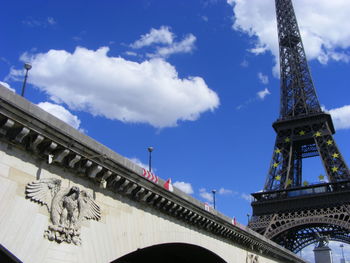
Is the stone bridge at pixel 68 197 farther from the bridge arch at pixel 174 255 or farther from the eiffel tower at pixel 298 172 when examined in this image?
the eiffel tower at pixel 298 172

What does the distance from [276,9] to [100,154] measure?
256 feet

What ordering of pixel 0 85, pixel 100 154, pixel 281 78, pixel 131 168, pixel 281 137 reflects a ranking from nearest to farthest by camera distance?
pixel 0 85 → pixel 100 154 → pixel 131 168 → pixel 281 137 → pixel 281 78

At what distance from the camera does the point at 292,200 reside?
208ft

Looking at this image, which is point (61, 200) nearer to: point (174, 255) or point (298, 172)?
point (174, 255)

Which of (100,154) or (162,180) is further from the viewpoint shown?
(162,180)

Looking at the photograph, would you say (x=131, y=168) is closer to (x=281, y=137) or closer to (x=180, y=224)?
(x=180, y=224)

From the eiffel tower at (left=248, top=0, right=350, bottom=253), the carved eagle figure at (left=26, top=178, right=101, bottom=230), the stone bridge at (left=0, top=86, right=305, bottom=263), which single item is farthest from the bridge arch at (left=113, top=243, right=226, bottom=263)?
the eiffel tower at (left=248, top=0, right=350, bottom=253)

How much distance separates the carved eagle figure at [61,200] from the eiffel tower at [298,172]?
4714 cm

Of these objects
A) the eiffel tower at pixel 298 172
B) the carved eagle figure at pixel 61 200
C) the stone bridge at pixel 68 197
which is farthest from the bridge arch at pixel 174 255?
the eiffel tower at pixel 298 172

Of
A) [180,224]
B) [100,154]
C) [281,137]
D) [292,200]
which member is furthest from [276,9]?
[100,154]

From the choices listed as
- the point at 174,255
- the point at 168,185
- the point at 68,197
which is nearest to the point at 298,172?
the point at 174,255

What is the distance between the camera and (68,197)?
14688 mm

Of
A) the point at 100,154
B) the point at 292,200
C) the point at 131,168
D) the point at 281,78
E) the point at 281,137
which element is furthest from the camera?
the point at 281,78

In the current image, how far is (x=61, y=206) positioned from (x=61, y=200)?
0.20 m
